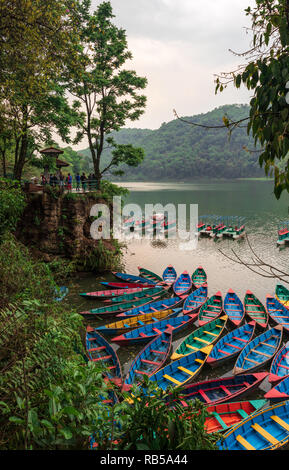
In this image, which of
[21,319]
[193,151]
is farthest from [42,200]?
[193,151]

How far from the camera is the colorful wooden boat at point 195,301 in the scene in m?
14.7

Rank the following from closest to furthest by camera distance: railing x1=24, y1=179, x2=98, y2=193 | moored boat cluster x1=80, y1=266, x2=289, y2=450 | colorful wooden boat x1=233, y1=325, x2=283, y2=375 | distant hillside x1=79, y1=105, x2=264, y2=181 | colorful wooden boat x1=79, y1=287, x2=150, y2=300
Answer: moored boat cluster x1=80, y1=266, x2=289, y2=450, colorful wooden boat x1=233, y1=325, x2=283, y2=375, colorful wooden boat x1=79, y1=287, x2=150, y2=300, railing x1=24, y1=179, x2=98, y2=193, distant hillside x1=79, y1=105, x2=264, y2=181

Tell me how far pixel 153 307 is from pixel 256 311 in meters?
5.62

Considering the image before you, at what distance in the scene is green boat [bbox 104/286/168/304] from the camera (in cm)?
1584

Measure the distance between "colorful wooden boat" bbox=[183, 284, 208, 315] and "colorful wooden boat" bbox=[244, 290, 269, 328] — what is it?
7.99ft

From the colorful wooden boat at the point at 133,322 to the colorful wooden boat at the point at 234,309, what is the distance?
2789mm

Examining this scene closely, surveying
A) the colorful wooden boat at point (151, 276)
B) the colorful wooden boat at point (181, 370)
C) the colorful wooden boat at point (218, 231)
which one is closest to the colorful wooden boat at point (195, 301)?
the colorful wooden boat at point (151, 276)

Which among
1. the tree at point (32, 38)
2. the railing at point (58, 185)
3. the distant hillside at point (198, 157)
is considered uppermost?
the distant hillside at point (198, 157)

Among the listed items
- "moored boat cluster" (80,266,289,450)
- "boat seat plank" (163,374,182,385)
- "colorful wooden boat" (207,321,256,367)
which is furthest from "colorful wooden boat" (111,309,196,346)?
"boat seat plank" (163,374,182,385)

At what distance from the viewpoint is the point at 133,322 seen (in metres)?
13.4

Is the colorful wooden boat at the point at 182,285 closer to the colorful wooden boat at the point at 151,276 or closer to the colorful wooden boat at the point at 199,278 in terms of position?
the colorful wooden boat at the point at 199,278

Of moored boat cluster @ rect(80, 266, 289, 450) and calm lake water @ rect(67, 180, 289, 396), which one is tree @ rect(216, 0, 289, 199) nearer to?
moored boat cluster @ rect(80, 266, 289, 450)

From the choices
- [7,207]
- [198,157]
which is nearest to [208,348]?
[7,207]

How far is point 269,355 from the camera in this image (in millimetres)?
10555
